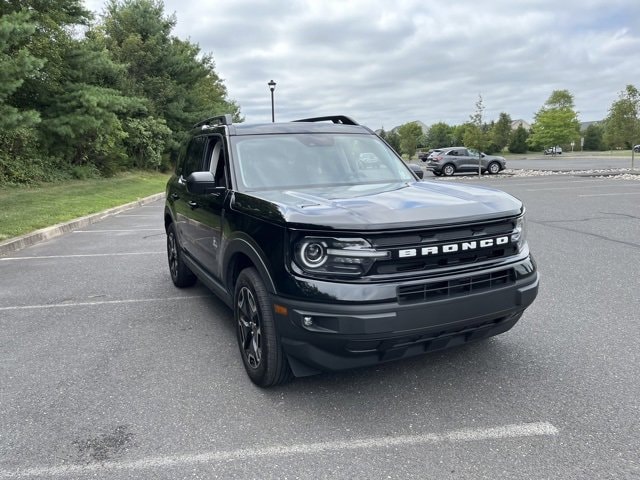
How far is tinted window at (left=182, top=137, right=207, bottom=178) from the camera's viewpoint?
17.3ft

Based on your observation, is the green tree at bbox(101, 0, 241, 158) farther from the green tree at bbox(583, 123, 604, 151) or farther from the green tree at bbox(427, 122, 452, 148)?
the green tree at bbox(583, 123, 604, 151)

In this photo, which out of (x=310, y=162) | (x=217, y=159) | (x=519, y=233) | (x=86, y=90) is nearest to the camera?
Answer: (x=519, y=233)

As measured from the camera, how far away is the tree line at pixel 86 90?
14962 mm

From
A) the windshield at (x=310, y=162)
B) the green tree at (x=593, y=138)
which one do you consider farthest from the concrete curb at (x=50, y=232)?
the green tree at (x=593, y=138)

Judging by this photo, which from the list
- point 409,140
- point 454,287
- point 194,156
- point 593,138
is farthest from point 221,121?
point 593,138

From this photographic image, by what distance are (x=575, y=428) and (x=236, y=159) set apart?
308 cm

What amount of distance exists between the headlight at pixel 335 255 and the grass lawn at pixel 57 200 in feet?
27.7

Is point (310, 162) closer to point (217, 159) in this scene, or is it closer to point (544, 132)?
point (217, 159)

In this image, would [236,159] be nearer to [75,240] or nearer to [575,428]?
[575,428]

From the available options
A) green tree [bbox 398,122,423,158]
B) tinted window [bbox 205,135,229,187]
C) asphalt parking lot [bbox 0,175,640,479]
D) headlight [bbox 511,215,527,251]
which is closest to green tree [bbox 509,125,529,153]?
green tree [bbox 398,122,423,158]

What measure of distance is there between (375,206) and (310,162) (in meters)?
1.39

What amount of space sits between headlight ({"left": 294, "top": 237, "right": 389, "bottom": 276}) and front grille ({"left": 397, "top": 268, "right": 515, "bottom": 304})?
256 millimetres

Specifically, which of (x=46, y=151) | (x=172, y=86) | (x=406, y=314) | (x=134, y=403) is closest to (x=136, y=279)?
(x=134, y=403)

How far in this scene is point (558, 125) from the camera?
78.4 meters
